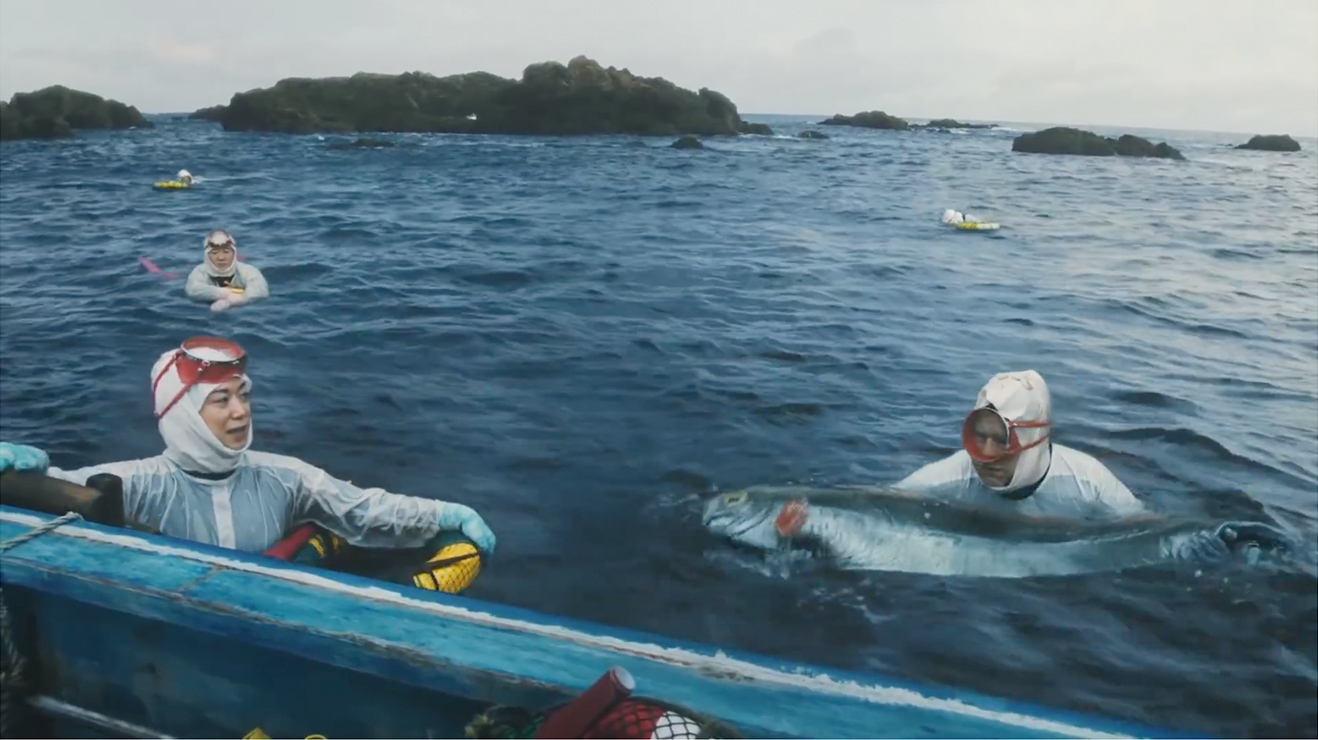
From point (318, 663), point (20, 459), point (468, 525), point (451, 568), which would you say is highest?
point (20, 459)

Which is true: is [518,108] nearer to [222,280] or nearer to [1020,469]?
[222,280]

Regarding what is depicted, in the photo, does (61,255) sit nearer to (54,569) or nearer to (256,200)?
(256,200)

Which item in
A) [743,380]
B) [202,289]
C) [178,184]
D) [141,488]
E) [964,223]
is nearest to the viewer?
[141,488]

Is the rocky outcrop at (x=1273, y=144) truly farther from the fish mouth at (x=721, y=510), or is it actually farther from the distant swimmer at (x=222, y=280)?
the fish mouth at (x=721, y=510)

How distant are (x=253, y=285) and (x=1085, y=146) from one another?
63961 millimetres

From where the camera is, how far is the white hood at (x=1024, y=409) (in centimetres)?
635

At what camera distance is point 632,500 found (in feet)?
25.9

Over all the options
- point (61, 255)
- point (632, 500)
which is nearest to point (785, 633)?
point (632, 500)

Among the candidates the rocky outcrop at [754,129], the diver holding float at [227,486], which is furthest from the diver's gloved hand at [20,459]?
the rocky outcrop at [754,129]

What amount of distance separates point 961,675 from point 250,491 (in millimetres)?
4215

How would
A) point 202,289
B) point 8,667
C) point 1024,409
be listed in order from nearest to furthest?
point 8,667, point 1024,409, point 202,289

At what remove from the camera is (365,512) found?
5500mm

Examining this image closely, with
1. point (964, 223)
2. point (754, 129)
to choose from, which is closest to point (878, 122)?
point (754, 129)

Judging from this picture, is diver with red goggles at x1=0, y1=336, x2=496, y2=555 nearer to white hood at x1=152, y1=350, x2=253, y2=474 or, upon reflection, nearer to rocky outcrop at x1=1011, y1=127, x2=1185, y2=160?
white hood at x1=152, y1=350, x2=253, y2=474
